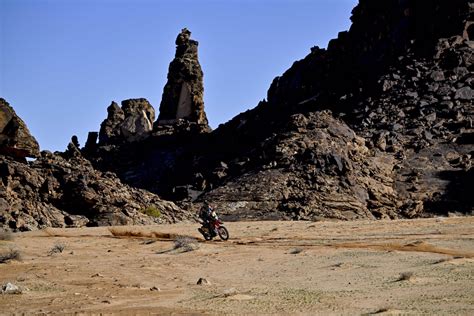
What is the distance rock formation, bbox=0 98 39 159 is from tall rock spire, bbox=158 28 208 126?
163 ft

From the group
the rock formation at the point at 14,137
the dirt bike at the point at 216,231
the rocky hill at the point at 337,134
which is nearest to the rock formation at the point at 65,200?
the rock formation at the point at 14,137

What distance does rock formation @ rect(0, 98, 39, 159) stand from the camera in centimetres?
3428

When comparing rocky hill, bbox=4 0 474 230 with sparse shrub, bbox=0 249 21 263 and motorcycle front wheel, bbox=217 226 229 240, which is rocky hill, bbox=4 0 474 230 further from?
sparse shrub, bbox=0 249 21 263

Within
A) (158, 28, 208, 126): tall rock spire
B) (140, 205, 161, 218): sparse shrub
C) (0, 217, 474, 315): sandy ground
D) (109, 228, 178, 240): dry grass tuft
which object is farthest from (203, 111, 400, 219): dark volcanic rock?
(158, 28, 208, 126): tall rock spire

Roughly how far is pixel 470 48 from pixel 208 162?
26.1 m

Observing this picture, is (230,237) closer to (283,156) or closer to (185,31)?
(283,156)

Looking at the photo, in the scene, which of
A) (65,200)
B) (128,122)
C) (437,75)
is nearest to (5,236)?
(65,200)

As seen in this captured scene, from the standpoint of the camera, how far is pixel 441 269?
49.2ft

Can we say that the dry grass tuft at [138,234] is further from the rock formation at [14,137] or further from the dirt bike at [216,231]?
the rock formation at [14,137]

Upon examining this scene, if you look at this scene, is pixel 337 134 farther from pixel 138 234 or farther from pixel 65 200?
pixel 138 234

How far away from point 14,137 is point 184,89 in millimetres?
51939

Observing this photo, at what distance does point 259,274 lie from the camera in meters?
16.3

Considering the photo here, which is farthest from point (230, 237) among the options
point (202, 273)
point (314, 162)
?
point (314, 162)

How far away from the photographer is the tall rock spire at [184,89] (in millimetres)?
86500
